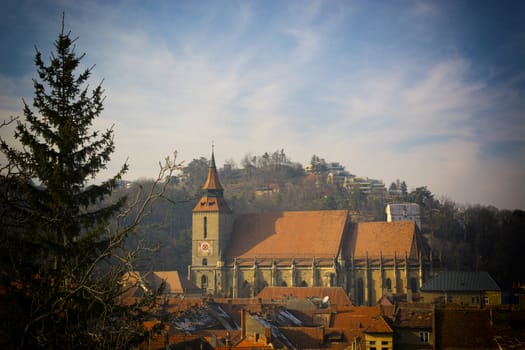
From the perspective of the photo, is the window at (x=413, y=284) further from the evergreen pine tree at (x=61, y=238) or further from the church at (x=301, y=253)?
the evergreen pine tree at (x=61, y=238)

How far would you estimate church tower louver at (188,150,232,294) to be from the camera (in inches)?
3204

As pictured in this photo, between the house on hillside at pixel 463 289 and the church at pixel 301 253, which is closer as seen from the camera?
the house on hillside at pixel 463 289

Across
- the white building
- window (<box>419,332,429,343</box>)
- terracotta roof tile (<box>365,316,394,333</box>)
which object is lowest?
window (<box>419,332,429,343</box>)

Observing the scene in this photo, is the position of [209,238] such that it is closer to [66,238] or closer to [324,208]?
[324,208]

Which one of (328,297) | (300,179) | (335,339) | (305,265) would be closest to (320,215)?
(305,265)

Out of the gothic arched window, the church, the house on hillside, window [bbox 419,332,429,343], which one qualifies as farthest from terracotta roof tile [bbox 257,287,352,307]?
window [bbox 419,332,429,343]

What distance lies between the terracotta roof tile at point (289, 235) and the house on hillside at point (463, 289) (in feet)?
49.3

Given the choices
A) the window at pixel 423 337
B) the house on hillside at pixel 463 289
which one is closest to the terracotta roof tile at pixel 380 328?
the window at pixel 423 337

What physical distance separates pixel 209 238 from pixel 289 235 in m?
9.12

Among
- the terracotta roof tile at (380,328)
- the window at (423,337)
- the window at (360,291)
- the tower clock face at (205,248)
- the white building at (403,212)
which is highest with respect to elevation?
the white building at (403,212)

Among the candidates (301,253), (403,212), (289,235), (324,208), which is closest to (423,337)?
(301,253)

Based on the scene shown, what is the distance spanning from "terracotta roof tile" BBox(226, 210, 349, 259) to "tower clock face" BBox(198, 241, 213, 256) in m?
2.07

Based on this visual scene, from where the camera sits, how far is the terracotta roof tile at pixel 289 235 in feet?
261

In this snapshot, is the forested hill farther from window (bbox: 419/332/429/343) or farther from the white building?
window (bbox: 419/332/429/343)
